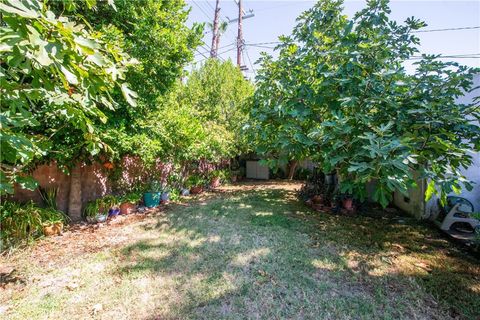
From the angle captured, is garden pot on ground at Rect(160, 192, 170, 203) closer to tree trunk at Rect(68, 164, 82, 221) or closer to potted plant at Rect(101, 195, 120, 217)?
potted plant at Rect(101, 195, 120, 217)

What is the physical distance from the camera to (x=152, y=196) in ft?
22.6

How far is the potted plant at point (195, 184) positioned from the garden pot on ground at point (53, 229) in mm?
4586

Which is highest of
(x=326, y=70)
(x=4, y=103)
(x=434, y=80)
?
(x=326, y=70)

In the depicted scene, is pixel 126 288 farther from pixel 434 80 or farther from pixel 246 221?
pixel 434 80

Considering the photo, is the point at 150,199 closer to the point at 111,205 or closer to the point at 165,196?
the point at 165,196

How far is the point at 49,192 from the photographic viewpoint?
504 cm

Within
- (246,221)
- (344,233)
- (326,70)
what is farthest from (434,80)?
(246,221)

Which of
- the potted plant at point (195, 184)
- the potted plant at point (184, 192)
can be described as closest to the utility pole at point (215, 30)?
the potted plant at point (195, 184)

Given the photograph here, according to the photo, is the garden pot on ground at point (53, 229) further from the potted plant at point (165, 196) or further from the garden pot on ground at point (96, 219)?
the potted plant at point (165, 196)

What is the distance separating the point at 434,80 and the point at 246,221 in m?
4.43

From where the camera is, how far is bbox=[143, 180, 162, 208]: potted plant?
22.4ft

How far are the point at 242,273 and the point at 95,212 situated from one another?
13.6 feet

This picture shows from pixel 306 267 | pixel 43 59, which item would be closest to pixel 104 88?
pixel 43 59

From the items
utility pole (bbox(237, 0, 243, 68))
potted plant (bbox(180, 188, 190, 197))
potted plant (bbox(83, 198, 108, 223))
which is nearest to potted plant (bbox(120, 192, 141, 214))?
potted plant (bbox(83, 198, 108, 223))
